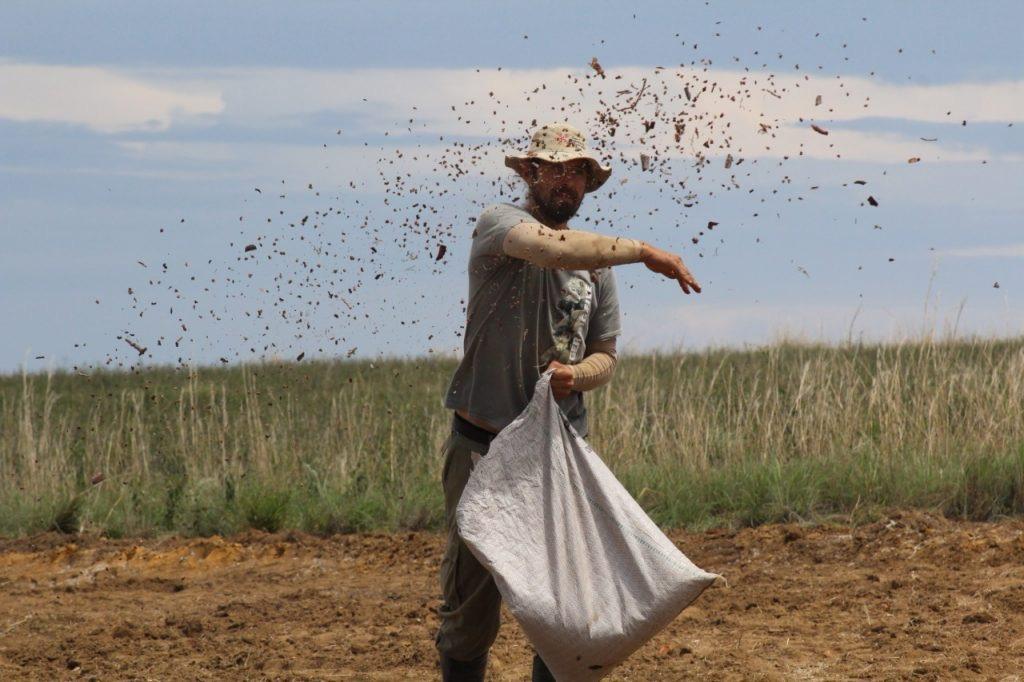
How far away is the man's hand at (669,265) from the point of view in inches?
137

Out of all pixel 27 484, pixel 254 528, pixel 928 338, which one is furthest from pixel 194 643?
pixel 928 338

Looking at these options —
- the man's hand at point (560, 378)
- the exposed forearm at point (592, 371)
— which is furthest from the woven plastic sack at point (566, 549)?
the exposed forearm at point (592, 371)

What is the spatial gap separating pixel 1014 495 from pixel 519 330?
5411 millimetres

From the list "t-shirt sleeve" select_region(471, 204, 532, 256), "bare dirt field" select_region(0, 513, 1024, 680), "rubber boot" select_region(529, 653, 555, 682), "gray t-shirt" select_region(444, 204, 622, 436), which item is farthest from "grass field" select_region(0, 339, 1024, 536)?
"t-shirt sleeve" select_region(471, 204, 532, 256)

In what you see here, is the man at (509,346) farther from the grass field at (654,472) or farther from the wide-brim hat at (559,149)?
the grass field at (654,472)

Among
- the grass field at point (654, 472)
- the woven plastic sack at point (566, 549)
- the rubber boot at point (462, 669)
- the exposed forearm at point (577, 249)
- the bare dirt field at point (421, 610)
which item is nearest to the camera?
the exposed forearm at point (577, 249)

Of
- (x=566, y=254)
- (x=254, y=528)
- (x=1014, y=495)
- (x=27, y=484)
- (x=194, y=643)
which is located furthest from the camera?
(x=27, y=484)

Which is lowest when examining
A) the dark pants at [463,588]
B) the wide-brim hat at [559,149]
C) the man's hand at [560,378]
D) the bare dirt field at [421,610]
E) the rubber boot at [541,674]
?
the bare dirt field at [421,610]

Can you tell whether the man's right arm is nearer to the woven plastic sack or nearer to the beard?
the beard

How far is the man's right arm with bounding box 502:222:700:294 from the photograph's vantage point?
3469 millimetres

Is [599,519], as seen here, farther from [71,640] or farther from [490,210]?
[71,640]

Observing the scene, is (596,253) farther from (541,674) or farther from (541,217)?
(541,674)

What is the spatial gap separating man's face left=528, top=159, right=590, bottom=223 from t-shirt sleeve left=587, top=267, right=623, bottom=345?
1.04 ft

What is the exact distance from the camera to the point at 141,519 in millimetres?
9312
